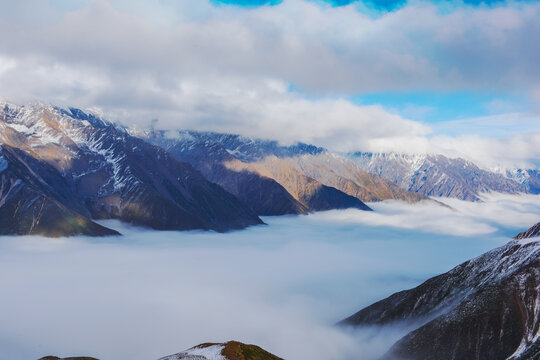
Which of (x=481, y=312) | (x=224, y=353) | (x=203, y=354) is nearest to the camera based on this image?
(x=224, y=353)

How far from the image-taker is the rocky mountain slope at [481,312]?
128125 mm

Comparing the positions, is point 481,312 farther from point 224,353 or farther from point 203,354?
point 203,354

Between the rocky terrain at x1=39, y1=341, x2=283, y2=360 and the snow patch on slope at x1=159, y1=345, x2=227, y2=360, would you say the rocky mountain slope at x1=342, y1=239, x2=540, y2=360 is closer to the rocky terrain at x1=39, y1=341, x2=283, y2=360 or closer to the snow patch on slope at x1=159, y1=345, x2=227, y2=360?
the rocky terrain at x1=39, y1=341, x2=283, y2=360

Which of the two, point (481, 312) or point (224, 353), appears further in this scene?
point (481, 312)

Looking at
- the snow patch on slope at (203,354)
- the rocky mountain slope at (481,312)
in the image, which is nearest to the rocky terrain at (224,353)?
the snow patch on slope at (203,354)

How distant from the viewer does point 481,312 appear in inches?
5453

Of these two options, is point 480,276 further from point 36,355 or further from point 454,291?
point 36,355

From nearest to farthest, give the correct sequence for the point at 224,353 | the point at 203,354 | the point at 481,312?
the point at 224,353 < the point at 203,354 < the point at 481,312

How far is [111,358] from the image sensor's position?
198 m

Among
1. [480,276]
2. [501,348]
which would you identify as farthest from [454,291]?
[501,348]

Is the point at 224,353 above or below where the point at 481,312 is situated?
below

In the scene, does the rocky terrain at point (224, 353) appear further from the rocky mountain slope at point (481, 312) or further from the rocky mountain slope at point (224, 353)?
the rocky mountain slope at point (481, 312)

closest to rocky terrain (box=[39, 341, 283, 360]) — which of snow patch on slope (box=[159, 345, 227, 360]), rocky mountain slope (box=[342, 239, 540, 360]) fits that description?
snow patch on slope (box=[159, 345, 227, 360])

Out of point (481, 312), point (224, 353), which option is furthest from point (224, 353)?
point (481, 312)
